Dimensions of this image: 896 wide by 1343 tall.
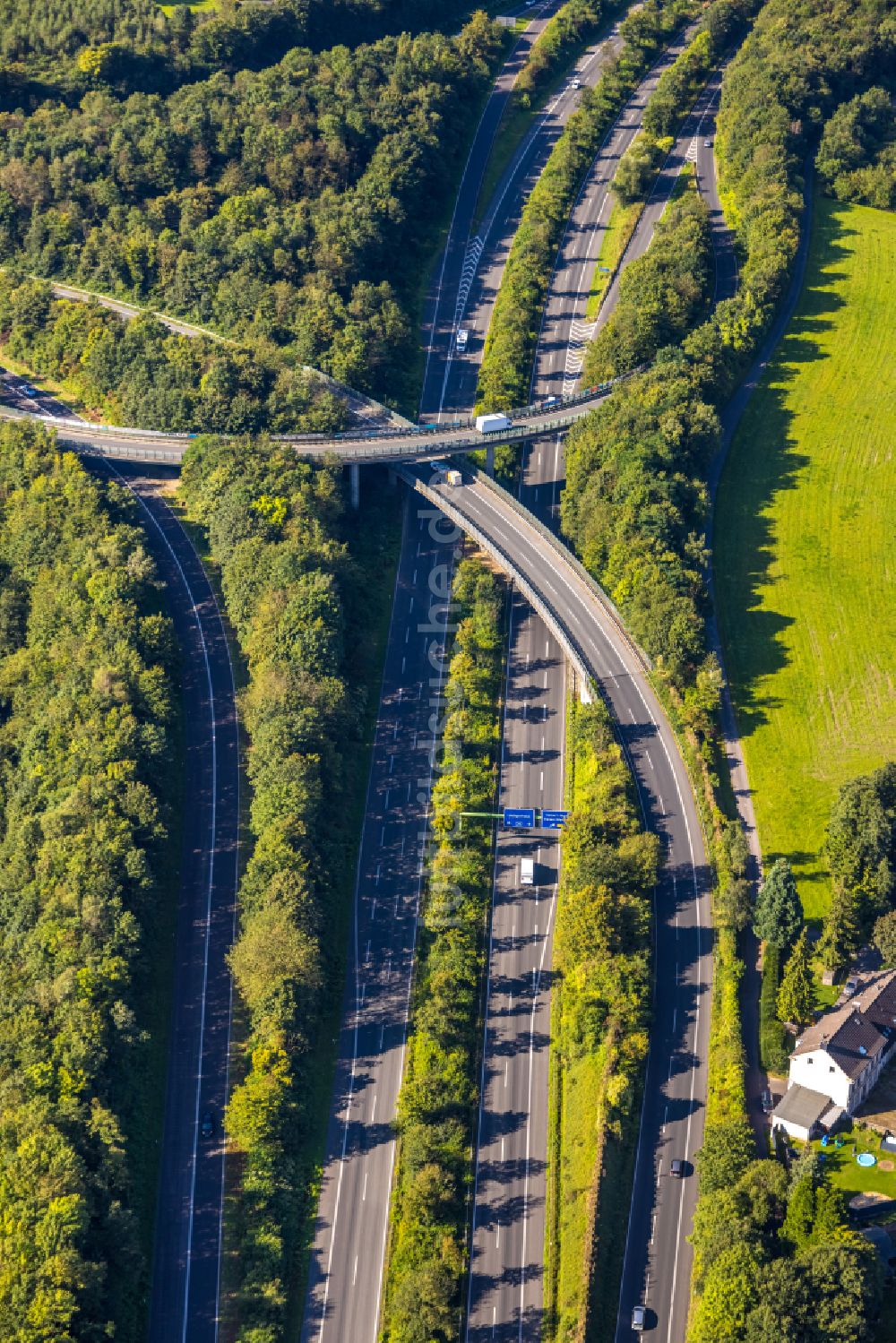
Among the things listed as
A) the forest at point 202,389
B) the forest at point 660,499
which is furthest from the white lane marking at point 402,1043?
the forest at point 202,389

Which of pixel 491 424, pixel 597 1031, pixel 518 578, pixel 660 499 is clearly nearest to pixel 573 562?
pixel 518 578

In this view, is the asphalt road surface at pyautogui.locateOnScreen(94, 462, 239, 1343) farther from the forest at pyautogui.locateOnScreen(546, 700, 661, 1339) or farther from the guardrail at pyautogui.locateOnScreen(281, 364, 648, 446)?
the forest at pyautogui.locateOnScreen(546, 700, 661, 1339)

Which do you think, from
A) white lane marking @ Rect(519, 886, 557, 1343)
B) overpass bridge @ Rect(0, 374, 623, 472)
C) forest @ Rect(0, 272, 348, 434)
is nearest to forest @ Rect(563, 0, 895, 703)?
overpass bridge @ Rect(0, 374, 623, 472)

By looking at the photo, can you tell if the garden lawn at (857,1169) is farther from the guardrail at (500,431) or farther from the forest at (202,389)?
the forest at (202,389)

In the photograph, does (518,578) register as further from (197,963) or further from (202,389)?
(197,963)

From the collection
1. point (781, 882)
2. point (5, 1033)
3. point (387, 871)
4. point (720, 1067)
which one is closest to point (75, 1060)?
point (5, 1033)

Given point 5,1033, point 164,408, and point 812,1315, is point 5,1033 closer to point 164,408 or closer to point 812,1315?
point 812,1315

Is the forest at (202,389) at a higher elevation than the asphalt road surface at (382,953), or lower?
higher
